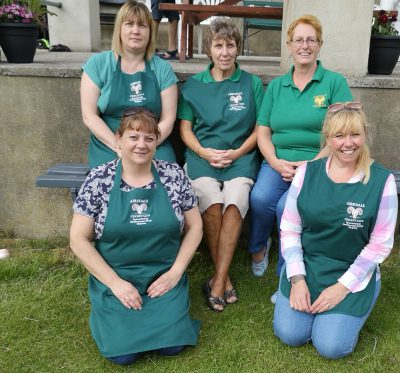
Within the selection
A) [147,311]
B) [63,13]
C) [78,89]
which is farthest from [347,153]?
[63,13]

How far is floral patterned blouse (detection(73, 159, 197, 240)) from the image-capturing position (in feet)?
8.56

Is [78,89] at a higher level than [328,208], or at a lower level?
higher

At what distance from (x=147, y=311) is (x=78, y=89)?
1846 mm

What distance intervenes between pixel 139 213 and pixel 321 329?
3.57 ft

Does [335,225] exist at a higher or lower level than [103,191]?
lower

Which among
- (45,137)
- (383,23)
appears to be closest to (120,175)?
(45,137)

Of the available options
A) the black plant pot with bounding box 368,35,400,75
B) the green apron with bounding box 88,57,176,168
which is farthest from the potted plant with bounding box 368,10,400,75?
the green apron with bounding box 88,57,176,168

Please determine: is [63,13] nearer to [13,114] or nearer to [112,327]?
[13,114]

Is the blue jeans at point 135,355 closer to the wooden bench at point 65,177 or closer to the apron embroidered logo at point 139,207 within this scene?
the apron embroidered logo at point 139,207

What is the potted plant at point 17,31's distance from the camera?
12.8 feet

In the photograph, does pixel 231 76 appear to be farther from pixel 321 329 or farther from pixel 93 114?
pixel 321 329

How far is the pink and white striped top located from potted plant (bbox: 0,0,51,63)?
2444 millimetres

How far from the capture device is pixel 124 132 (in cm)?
255

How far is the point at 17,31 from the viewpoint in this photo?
3.97 meters
